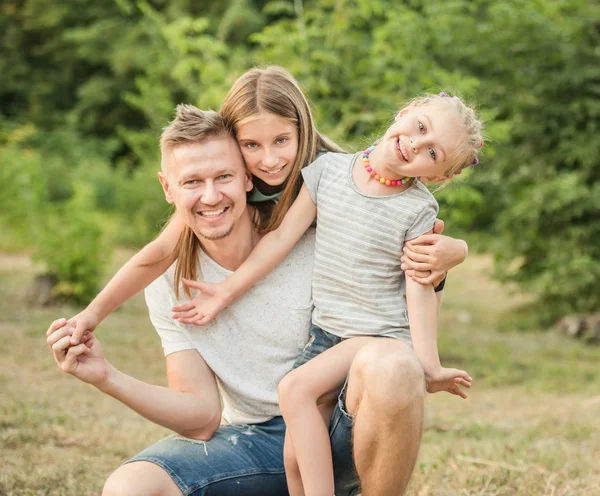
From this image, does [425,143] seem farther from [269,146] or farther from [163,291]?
[163,291]

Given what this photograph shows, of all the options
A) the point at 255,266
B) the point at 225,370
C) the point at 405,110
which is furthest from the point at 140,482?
the point at 405,110

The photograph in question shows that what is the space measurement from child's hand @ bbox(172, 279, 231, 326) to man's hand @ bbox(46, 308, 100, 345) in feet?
0.78

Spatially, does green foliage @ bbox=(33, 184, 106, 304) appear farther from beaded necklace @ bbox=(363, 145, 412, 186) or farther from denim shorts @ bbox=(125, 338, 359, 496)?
beaded necklace @ bbox=(363, 145, 412, 186)

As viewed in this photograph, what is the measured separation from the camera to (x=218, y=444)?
2.39 meters

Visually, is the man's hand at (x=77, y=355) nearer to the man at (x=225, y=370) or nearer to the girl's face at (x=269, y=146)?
the man at (x=225, y=370)

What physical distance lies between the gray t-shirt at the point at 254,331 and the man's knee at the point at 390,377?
17.6 inches

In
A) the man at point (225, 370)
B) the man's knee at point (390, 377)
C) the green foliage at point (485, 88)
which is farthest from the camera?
the green foliage at point (485, 88)

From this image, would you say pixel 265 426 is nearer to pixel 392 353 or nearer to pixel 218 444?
pixel 218 444

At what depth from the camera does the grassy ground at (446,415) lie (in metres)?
3.16

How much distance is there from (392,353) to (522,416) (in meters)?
3.26

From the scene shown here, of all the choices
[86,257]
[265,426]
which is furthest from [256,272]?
[86,257]

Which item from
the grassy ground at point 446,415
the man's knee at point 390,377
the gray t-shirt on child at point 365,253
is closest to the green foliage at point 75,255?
the grassy ground at point 446,415

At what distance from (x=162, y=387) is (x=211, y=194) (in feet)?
1.88

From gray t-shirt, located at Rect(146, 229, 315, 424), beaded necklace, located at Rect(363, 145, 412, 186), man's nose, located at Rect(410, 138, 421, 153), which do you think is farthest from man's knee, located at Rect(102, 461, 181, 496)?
man's nose, located at Rect(410, 138, 421, 153)
